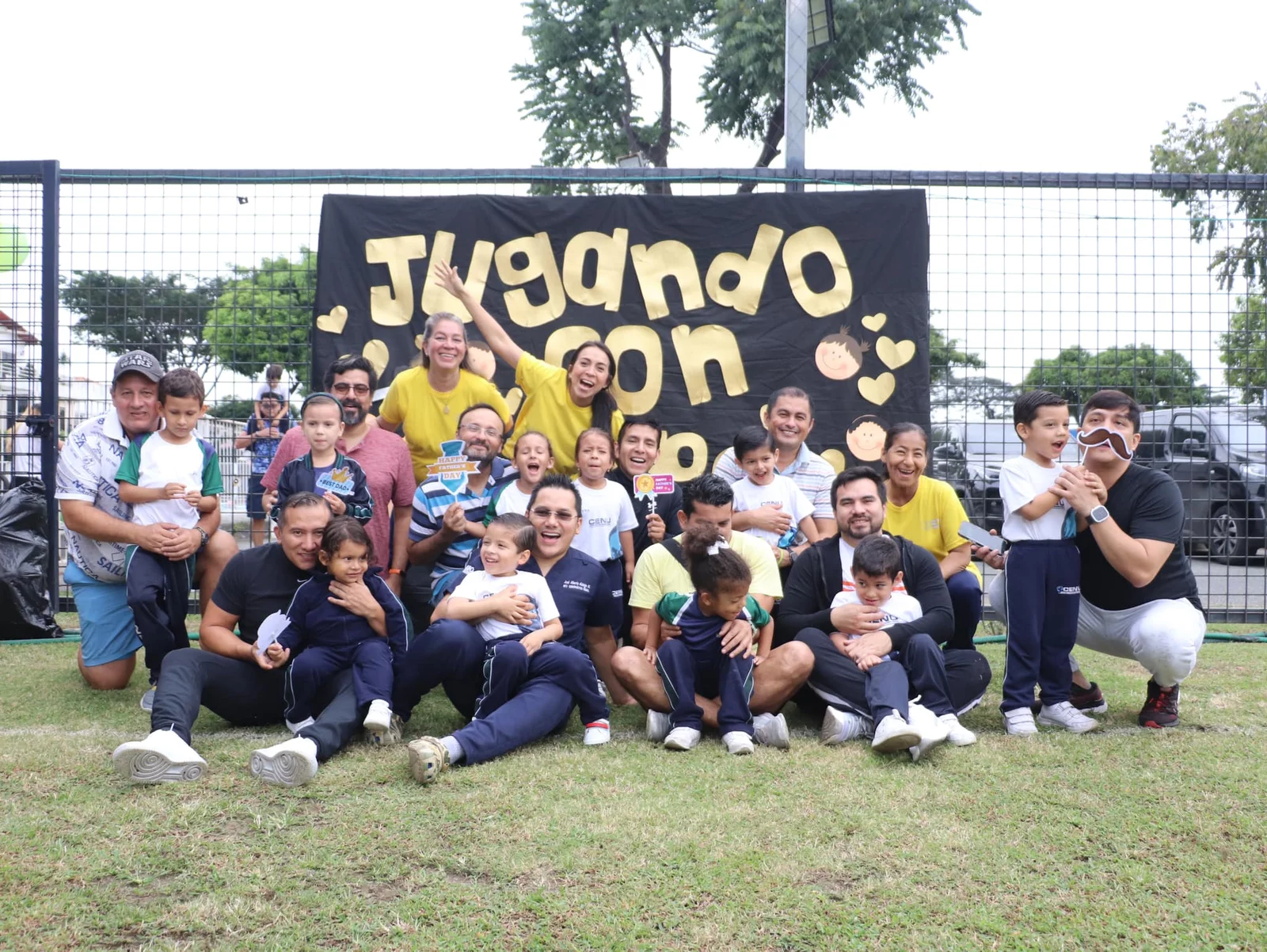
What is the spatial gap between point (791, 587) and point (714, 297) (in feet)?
7.93

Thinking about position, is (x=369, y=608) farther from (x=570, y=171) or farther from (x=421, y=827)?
(x=570, y=171)

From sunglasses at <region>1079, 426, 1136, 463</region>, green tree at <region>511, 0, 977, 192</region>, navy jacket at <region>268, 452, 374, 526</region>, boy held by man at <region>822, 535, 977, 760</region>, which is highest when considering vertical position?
green tree at <region>511, 0, 977, 192</region>

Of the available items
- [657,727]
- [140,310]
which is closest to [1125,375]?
[657,727]

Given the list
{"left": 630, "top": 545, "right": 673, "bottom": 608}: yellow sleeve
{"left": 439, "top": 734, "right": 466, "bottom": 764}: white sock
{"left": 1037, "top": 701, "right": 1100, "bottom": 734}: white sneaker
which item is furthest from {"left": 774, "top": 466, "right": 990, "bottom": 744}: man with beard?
{"left": 439, "top": 734, "right": 466, "bottom": 764}: white sock

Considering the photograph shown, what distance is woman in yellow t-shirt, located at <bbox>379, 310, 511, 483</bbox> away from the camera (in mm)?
4910

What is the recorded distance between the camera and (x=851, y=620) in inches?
148

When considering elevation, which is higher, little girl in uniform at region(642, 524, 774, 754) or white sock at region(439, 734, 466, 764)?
little girl in uniform at region(642, 524, 774, 754)

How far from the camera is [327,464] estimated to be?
4312mm

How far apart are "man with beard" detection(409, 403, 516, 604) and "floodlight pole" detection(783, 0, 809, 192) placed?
2.53 metres

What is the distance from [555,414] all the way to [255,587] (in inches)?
72.0

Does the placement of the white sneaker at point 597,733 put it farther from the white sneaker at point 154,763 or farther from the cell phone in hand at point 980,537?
the cell phone in hand at point 980,537

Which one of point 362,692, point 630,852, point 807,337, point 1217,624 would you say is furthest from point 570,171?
point 1217,624

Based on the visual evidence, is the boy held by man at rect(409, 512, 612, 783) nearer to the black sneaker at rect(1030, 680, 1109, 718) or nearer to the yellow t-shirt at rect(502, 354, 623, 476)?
the yellow t-shirt at rect(502, 354, 623, 476)

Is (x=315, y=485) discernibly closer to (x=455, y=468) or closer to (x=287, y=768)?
(x=455, y=468)
